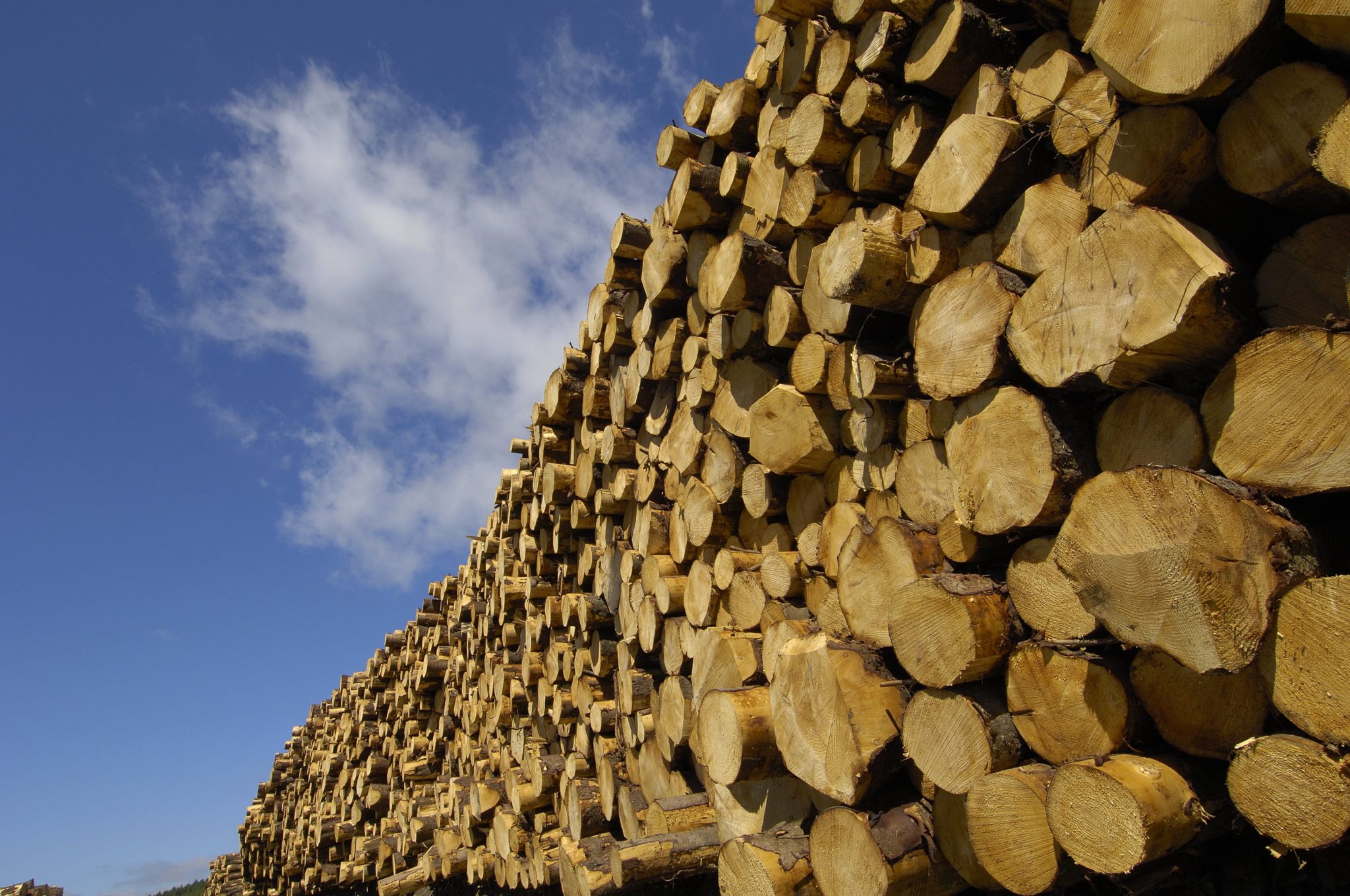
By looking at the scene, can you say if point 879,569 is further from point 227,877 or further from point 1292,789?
point 227,877

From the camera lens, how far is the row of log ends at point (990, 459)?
1.36 m

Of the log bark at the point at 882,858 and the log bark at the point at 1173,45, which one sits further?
the log bark at the point at 882,858

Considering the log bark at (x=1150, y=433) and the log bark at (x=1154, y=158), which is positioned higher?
the log bark at (x=1154, y=158)

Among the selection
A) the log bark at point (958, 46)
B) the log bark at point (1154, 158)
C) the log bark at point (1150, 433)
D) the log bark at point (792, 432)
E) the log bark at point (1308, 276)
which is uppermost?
the log bark at point (958, 46)

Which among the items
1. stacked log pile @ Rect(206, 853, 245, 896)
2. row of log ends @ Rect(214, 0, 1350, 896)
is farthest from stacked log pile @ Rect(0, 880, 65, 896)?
row of log ends @ Rect(214, 0, 1350, 896)

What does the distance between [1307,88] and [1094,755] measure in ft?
4.00

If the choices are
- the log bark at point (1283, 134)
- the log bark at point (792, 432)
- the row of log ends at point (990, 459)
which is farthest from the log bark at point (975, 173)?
the log bark at point (792, 432)

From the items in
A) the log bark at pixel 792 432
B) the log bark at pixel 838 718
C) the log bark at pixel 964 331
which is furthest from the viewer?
the log bark at pixel 792 432

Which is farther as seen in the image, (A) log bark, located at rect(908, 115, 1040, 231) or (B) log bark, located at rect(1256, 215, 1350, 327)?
(A) log bark, located at rect(908, 115, 1040, 231)

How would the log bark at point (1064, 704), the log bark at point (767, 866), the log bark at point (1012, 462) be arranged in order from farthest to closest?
the log bark at point (767, 866), the log bark at point (1012, 462), the log bark at point (1064, 704)

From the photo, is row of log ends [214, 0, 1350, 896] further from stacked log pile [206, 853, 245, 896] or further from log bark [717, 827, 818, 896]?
stacked log pile [206, 853, 245, 896]

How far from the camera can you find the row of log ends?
4.45 feet

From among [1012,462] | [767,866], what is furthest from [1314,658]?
[767,866]

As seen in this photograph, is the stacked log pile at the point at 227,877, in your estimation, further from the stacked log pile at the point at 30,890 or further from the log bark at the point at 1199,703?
the log bark at the point at 1199,703
